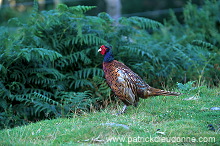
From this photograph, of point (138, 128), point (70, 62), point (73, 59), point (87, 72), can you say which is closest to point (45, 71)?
point (70, 62)

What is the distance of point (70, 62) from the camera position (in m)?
9.09

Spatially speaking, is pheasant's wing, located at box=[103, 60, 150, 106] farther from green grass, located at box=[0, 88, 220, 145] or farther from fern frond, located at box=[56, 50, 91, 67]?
fern frond, located at box=[56, 50, 91, 67]

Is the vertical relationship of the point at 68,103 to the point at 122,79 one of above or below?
below

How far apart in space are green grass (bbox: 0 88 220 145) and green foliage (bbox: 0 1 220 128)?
1.27 meters

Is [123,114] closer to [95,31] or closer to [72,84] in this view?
[72,84]

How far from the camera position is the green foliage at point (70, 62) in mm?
7988

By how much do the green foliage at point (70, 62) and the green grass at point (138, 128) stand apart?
1.27m

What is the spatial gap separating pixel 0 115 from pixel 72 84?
7.06ft

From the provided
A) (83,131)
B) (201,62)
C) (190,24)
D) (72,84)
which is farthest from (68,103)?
(190,24)

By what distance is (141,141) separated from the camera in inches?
199

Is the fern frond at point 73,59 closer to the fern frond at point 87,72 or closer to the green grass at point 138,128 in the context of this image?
the fern frond at point 87,72

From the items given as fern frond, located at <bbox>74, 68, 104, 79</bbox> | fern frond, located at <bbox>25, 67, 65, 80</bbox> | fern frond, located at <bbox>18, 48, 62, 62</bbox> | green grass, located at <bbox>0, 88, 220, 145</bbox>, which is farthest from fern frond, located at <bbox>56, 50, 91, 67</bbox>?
green grass, located at <bbox>0, 88, 220, 145</bbox>

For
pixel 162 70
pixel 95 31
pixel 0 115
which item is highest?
pixel 95 31

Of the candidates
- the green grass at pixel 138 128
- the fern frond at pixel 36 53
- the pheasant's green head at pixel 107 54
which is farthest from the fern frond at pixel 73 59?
the green grass at pixel 138 128
